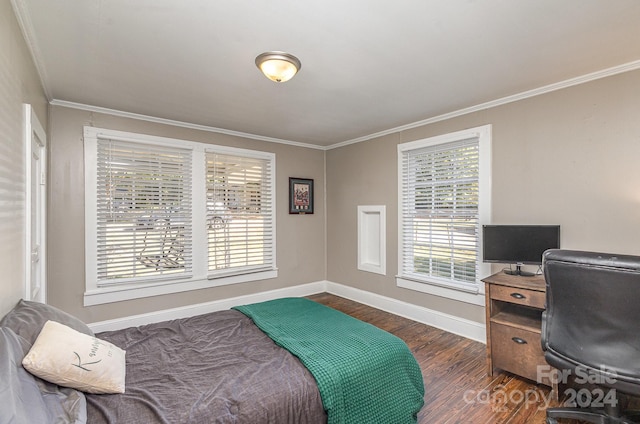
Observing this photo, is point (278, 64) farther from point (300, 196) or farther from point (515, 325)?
point (300, 196)

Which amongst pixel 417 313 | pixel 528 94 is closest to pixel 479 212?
pixel 528 94

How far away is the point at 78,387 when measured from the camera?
1.34 meters

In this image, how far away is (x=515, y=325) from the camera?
8.05ft

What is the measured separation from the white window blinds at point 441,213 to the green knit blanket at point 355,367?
5.82 ft

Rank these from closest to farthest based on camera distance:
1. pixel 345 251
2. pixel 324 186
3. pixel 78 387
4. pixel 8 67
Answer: pixel 78 387 < pixel 8 67 < pixel 345 251 < pixel 324 186

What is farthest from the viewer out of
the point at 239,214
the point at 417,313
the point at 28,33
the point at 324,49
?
the point at 239,214

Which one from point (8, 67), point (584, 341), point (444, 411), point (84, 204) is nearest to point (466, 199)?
point (584, 341)

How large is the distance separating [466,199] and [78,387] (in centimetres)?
353

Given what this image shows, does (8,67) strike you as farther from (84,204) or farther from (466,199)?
(466,199)

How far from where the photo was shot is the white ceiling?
5.57 feet

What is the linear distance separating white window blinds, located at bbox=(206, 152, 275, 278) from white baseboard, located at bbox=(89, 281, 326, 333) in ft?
1.28

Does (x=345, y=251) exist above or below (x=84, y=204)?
below

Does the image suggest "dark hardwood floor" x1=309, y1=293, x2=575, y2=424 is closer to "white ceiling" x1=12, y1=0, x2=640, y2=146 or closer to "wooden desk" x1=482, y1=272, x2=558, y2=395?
"wooden desk" x1=482, y1=272, x2=558, y2=395

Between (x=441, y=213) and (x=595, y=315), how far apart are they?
2039 mm
